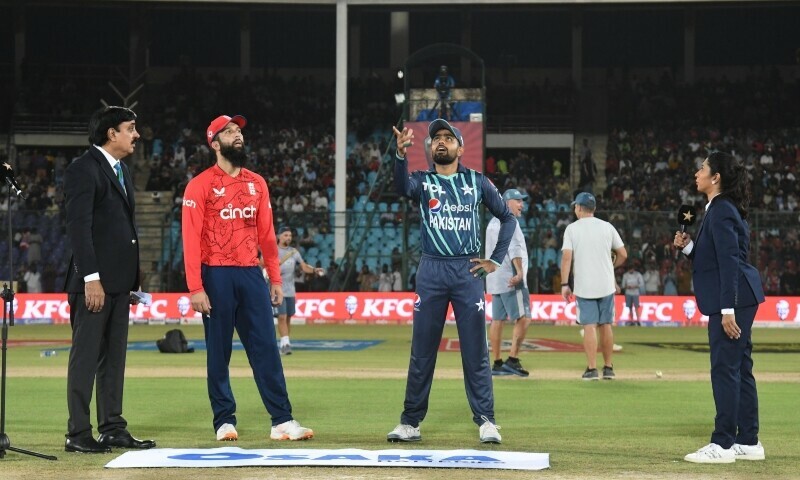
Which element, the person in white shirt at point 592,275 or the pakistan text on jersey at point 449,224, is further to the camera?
the person in white shirt at point 592,275

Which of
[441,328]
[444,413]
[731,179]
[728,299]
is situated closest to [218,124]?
[441,328]

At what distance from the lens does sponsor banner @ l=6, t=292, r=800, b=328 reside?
31391 mm

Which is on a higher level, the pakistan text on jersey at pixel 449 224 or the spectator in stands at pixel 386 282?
the pakistan text on jersey at pixel 449 224

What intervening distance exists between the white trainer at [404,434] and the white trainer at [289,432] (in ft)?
2.07

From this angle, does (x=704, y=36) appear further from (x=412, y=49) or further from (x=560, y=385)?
(x=560, y=385)

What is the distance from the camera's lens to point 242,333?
9375 millimetres

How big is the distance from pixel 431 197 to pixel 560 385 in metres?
5.62

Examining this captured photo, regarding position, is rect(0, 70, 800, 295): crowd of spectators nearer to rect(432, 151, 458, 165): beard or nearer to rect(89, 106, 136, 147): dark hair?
rect(432, 151, 458, 165): beard

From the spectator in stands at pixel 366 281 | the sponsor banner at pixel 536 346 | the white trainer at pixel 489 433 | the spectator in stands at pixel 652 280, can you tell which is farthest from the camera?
the spectator in stands at pixel 366 281

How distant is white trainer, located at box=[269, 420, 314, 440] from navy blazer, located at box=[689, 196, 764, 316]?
3.10m

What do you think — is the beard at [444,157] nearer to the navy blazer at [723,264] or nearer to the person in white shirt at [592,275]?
the navy blazer at [723,264]

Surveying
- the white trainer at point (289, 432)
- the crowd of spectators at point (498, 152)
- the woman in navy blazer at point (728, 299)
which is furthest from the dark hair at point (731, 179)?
the crowd of spectators at point (498, 152)

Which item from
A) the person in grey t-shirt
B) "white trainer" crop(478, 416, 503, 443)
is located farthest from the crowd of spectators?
"white trainer" crop(478, 416, 503, 443)

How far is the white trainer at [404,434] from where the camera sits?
918 cm
